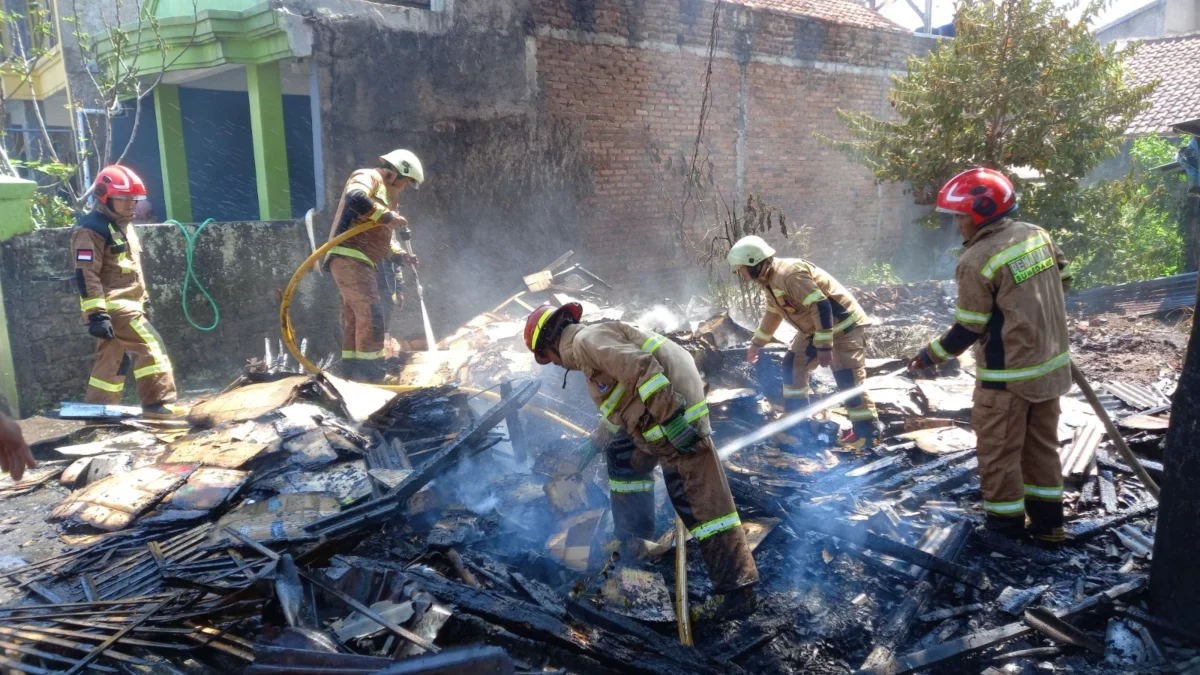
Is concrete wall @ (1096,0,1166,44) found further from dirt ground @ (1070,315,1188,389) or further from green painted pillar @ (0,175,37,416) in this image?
green painted pillar @ (0,175,37,416)

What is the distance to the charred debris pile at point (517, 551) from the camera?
334 centimetres

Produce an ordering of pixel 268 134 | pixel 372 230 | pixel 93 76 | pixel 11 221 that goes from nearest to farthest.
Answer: pixel 11 221, pixel 372 230, pixel 268 134, pixel 93 76

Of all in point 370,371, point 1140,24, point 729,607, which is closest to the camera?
point 729,607

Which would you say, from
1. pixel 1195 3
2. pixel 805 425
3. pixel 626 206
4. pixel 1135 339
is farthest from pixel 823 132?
pixel 1195 3

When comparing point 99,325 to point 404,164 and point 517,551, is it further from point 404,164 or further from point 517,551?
point 517,551

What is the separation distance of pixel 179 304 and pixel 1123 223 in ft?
41.0

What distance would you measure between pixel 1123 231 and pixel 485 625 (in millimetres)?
11050

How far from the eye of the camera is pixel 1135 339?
8.91 m

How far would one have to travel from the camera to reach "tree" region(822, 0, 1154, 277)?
9266 millimetres

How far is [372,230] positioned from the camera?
701 centimetres

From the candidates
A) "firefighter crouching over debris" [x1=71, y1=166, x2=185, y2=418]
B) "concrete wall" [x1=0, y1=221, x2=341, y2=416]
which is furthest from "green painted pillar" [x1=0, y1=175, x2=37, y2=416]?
"firefighter crouching over debris" [x1=71, y1=166, x2=185, y2=418]

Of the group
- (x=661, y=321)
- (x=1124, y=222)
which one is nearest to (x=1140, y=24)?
(x=1124, y=222)

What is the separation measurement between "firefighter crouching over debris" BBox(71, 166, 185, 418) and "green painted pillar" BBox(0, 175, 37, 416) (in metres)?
0.72

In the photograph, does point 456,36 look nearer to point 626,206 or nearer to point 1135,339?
point 626,206
